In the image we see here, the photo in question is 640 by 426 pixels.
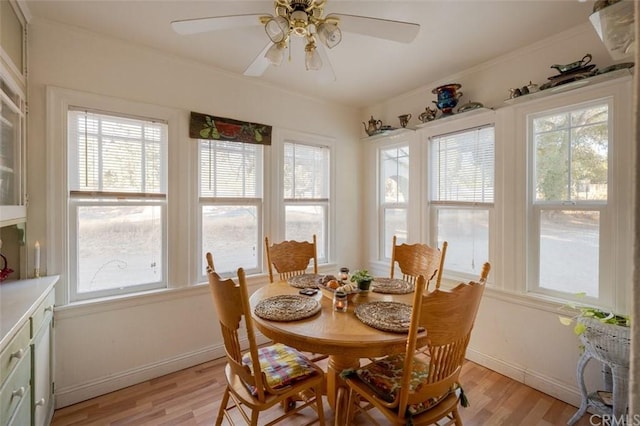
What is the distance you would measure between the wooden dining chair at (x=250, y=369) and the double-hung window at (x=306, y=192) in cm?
167

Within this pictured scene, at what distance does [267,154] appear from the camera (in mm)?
3018

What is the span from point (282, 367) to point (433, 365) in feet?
2.62

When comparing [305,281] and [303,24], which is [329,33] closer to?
[303,24]

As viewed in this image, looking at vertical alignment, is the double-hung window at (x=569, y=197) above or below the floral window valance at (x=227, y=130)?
below

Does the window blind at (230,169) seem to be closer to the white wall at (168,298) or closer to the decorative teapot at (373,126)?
the white wall at (168,298)

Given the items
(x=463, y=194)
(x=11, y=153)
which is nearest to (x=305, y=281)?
(x=463, y=194)

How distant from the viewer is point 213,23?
1579mm

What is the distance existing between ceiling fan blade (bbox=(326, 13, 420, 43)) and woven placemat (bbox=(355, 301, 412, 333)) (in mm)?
1481

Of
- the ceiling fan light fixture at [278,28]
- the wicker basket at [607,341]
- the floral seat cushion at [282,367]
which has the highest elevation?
the ceiling fan light fixture at [278,28]

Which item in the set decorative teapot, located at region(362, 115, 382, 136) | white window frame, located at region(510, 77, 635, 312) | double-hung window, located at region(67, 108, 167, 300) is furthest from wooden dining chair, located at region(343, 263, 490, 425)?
decorative teapot, located at region(362, 115, 382, 136)

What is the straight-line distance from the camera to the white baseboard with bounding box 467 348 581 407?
83.0 inches

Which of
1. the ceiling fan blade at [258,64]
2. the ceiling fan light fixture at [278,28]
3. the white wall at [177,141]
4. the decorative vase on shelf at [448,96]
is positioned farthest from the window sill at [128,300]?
the decorative vase on shelf at [448,96]

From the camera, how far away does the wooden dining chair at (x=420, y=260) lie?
7.54 ft

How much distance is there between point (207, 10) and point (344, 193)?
2.27 m
